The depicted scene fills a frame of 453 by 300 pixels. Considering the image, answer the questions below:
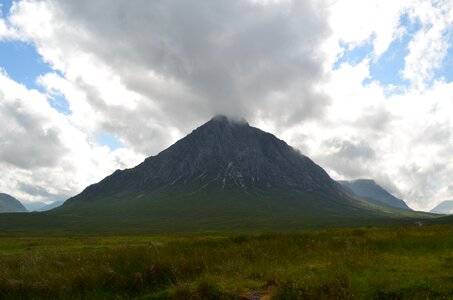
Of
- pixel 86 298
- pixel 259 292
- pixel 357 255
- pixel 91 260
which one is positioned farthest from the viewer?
pixel 91 260

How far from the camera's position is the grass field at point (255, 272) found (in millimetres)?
12742

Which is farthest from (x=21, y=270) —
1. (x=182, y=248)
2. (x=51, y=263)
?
(x=182, y=248)

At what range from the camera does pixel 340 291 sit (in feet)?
40.2

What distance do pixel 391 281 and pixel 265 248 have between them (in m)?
9.28

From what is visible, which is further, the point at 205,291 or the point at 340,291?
the point at 205,291

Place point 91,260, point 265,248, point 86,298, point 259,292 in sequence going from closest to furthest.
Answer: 1. point 259,292
2. point 86,298
3. point 91,260
4. point 265,248

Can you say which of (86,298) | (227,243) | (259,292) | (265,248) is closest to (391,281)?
(259,292)

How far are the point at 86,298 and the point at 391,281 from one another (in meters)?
11.5

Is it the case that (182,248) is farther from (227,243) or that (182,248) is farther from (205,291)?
(205,291)

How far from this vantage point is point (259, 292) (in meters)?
13.4

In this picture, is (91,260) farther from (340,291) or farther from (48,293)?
(340,291)

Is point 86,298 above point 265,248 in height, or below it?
below

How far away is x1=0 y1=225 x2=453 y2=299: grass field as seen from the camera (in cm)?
1274

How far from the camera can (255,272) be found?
51.6 ft
